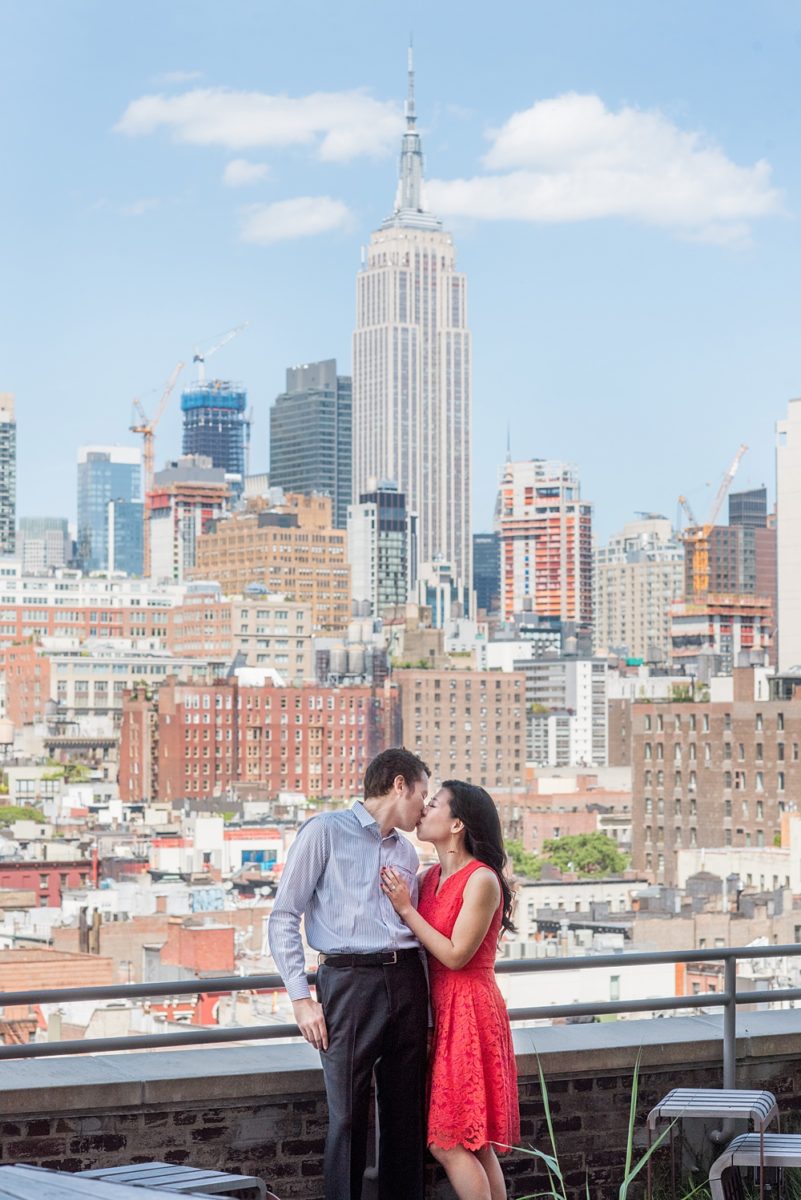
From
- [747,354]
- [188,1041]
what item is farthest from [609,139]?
[188,1041]

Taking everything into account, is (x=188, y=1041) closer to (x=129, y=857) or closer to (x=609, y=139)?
(x=129, y=857)

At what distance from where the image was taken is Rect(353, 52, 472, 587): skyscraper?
17575cm

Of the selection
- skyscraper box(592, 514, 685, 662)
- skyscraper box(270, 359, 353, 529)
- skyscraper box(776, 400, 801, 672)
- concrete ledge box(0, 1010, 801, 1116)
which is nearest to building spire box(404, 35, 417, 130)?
skyscraper box(270, 359, 353, 529)

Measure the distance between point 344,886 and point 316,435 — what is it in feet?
572

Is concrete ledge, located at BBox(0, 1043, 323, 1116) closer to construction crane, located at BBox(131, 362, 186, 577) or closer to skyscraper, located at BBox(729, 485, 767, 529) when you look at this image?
construction crane, located at BBox(131, 362, 186, 577)

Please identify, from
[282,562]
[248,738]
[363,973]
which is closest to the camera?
[363,973]

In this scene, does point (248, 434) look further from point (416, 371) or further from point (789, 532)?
point (789, 532)

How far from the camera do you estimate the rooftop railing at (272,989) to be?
296cm

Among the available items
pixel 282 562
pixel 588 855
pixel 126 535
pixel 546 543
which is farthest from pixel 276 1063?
pixel 126 535

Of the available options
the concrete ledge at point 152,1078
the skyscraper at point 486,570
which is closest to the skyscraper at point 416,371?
the skyscraper at point 486,570

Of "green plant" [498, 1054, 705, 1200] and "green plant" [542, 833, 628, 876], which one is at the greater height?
"green plant" [498, 1054, 705, 1200]

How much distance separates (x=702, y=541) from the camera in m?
152

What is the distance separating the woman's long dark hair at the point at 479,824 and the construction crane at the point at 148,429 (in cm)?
15444

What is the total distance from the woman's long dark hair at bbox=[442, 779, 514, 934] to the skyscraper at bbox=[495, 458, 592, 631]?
162 m
